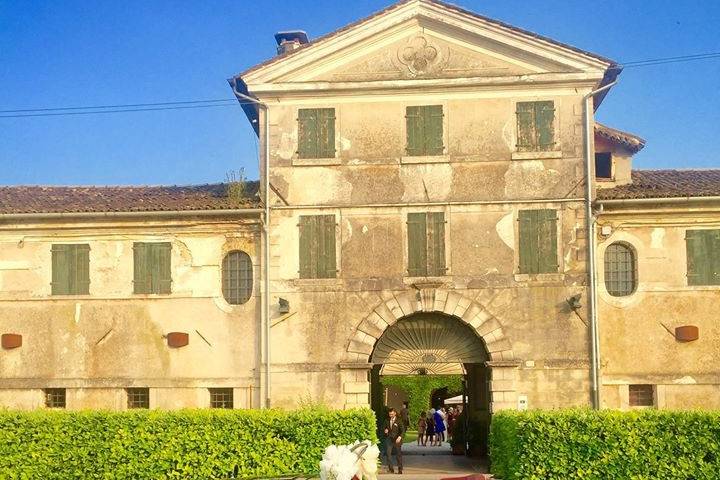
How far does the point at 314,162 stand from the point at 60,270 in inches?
294

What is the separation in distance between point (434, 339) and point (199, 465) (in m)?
7.49

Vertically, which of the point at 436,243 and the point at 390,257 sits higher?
the point at 436,243

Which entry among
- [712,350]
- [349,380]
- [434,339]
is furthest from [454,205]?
[712,350]

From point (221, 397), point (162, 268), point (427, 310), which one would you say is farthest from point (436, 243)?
point (162, 268)

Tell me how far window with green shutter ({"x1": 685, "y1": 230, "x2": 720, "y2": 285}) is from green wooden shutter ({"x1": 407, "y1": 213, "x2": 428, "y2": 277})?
6.73 meters

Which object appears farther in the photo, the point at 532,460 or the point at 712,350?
the point at 712,350

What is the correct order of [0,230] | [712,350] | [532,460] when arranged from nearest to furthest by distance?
[532,460], [712,350], [0,230]

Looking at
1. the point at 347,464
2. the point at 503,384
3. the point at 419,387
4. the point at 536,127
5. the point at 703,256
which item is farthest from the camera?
the point at 419,387

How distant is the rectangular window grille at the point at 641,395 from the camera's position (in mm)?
26062

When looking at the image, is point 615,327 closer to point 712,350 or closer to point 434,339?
point 712,350

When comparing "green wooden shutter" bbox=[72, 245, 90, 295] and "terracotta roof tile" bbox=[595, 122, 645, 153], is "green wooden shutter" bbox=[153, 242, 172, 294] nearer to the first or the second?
"green wooden shutter" bbox=[72, 245, 90, 295]

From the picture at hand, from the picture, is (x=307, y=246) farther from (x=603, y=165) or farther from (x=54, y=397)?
(x=603, y=165)

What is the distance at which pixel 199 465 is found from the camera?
22.4 meters

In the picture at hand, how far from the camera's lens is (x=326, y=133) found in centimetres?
2706
